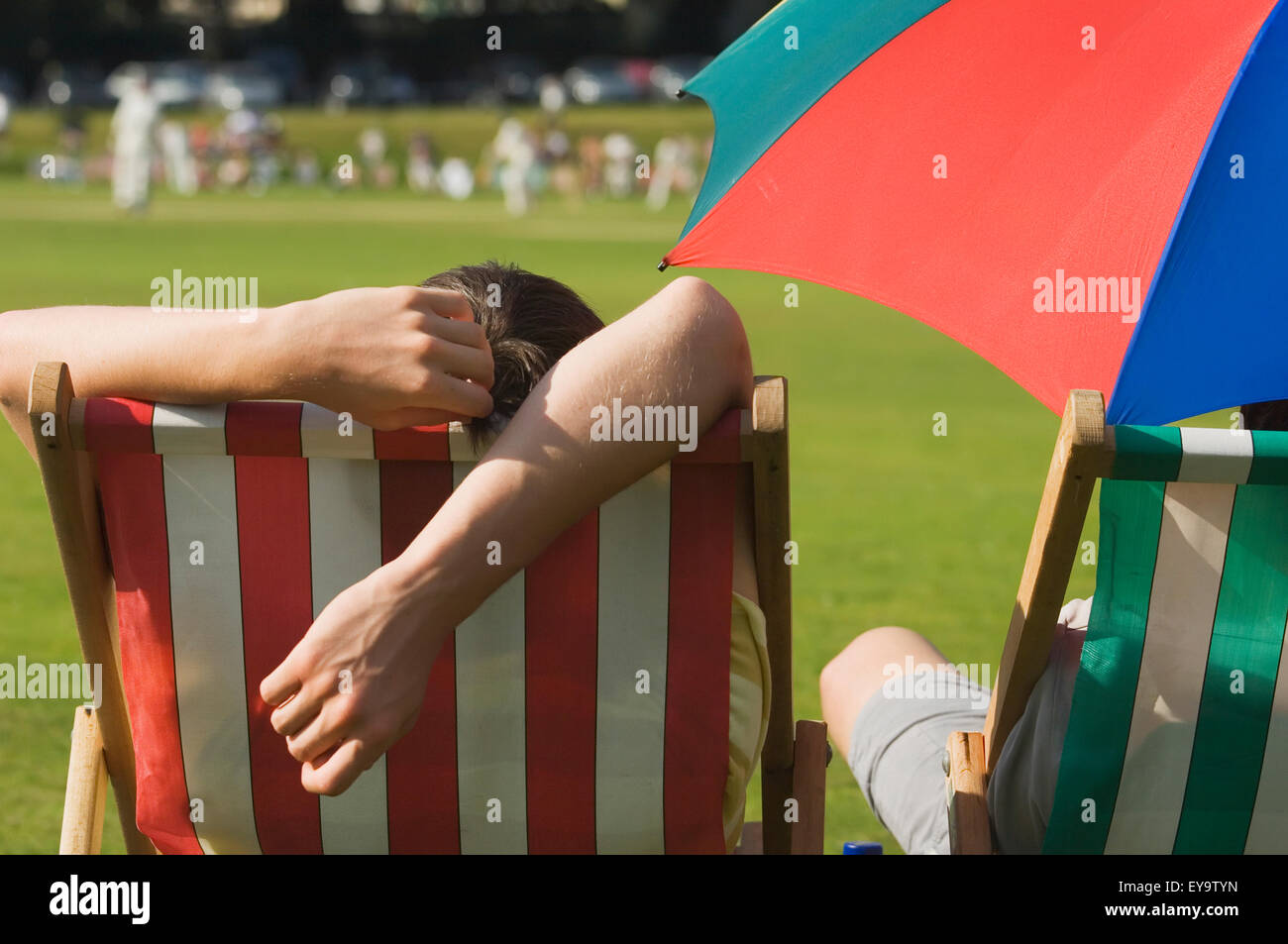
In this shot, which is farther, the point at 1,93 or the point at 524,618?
the point at 1,93

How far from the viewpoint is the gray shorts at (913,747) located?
2812 mm

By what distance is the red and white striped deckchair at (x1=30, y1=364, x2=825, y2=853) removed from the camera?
7.04 feet

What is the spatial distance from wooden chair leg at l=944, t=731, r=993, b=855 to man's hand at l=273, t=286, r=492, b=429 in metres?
0.97

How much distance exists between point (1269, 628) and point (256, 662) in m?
1.42

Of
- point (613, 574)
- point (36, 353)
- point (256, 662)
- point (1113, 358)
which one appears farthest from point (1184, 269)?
point (36, 353)

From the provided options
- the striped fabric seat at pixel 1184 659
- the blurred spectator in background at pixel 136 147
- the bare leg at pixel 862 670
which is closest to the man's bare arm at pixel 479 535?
the striped fabric seat at pixel 1184 659

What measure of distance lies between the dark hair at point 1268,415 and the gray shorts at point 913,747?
0.70m

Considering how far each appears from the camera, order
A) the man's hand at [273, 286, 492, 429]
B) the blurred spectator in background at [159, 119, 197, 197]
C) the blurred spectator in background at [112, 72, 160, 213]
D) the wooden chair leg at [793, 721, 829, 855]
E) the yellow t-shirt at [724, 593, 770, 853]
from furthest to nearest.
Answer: the blurred spectator in background at [159, 119, 197, 197] < the blurred spectator in background at [112, 72, 160, 213] < the wooden chair leg at [793, 721, 829, 855] < the yellow t-shirt at [724, 593, 770, 853] < the man's hand at [273, 286, 492, 429]

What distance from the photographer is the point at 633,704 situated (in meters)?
2.30

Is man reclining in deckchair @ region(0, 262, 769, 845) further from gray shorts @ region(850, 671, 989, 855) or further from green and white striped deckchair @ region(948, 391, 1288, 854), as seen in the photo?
gray shorts @ region(850, 671, 989, 855)

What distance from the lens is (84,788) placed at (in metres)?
2.48

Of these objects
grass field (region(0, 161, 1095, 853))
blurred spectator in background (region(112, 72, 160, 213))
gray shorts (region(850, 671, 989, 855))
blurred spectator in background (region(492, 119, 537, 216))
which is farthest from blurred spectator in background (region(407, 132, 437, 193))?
gray shorts (region(850, 671, 989, 855))

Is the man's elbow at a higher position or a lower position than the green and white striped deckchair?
higher

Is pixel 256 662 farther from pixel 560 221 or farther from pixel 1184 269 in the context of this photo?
pixel 560 221
